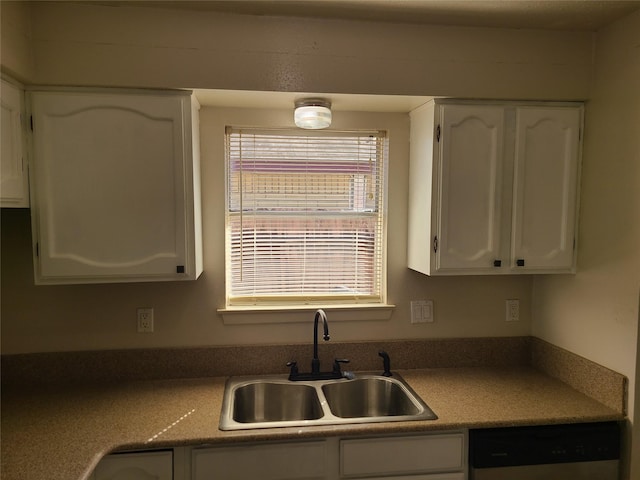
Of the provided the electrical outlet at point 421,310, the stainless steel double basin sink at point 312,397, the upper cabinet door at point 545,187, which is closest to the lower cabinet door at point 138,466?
the stainless steel double basin sink at point 312,397

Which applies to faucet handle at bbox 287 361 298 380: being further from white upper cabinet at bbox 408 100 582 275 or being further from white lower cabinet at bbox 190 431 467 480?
white upper cabinet at bbox 408 100 582 275

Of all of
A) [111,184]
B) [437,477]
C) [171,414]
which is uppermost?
[111,184]

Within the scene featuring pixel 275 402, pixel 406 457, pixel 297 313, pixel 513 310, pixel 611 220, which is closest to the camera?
pixel 406 457

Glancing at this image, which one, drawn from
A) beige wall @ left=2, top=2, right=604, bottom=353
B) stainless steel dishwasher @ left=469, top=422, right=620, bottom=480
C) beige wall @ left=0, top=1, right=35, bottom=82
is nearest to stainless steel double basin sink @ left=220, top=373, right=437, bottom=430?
beige wall @ left=2, top=2, right=604, bottom=353

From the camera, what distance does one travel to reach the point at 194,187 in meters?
1.75

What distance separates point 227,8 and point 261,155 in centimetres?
65

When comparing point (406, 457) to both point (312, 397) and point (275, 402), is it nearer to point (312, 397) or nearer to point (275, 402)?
point (312, 397)

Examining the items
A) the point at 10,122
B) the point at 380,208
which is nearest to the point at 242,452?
the point at 380,208

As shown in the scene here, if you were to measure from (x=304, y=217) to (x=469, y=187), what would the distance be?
0.78 meters

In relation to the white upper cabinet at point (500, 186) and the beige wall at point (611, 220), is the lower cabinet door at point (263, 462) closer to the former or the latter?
the white upper cabinet at point (500, 186)

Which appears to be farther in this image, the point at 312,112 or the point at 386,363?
the point at 386,363

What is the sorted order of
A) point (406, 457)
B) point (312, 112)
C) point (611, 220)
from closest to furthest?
point (406, 457), point (611, 220), point (312, 112)

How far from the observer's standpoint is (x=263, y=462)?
5.03 ft

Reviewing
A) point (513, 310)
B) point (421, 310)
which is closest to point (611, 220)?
point (513, 310)
